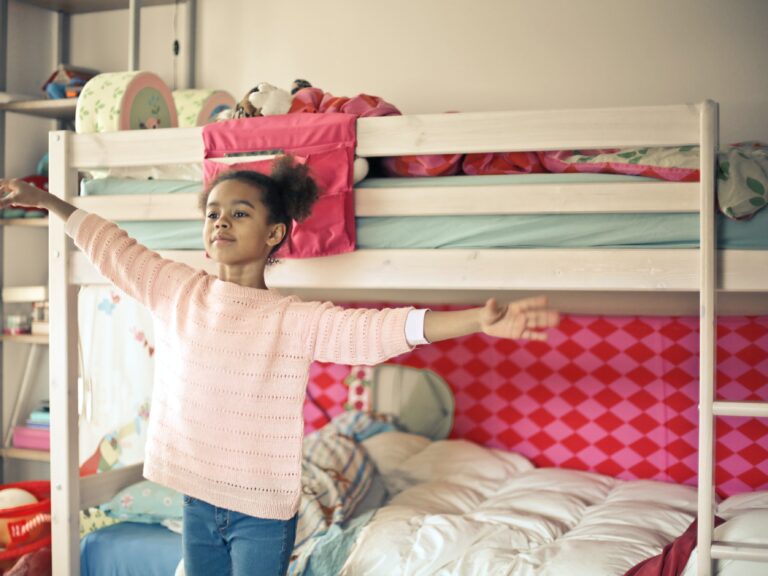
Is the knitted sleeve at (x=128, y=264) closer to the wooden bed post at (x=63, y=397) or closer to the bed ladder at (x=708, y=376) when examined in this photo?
the wooden bed post at (x=63, y=397)

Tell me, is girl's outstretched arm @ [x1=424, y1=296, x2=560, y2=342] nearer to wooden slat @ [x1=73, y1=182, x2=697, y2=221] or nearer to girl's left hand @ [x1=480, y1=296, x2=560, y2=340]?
girl's left hand @ [x1=480, y1=296, x2=560, y2=340]

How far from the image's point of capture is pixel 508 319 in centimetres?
155

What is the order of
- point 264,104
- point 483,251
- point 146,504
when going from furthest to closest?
point 146,504 → point 264,104 → point 483,251

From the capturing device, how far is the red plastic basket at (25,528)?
8.67 ft

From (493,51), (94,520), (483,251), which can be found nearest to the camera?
(483,251)

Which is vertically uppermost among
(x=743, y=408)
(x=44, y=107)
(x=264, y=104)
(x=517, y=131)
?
(x=44, y=107)

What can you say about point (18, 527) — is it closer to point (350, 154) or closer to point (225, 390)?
point (225, 390)

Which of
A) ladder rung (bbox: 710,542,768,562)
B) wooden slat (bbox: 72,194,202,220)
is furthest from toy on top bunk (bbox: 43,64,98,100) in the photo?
ladder rung (bbox: 710,542,768,562)

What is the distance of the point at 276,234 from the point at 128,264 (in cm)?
34

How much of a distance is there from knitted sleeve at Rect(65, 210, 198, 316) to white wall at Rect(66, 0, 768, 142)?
1.51 metres

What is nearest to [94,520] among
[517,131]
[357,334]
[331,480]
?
[331,480]

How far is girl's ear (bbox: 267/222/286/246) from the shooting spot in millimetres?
1964

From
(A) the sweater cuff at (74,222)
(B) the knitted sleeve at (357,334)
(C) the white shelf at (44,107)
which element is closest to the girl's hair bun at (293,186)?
(B) the knitted sleeve at (357,334)

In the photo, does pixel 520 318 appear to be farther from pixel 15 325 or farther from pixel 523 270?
pixel 15 325
